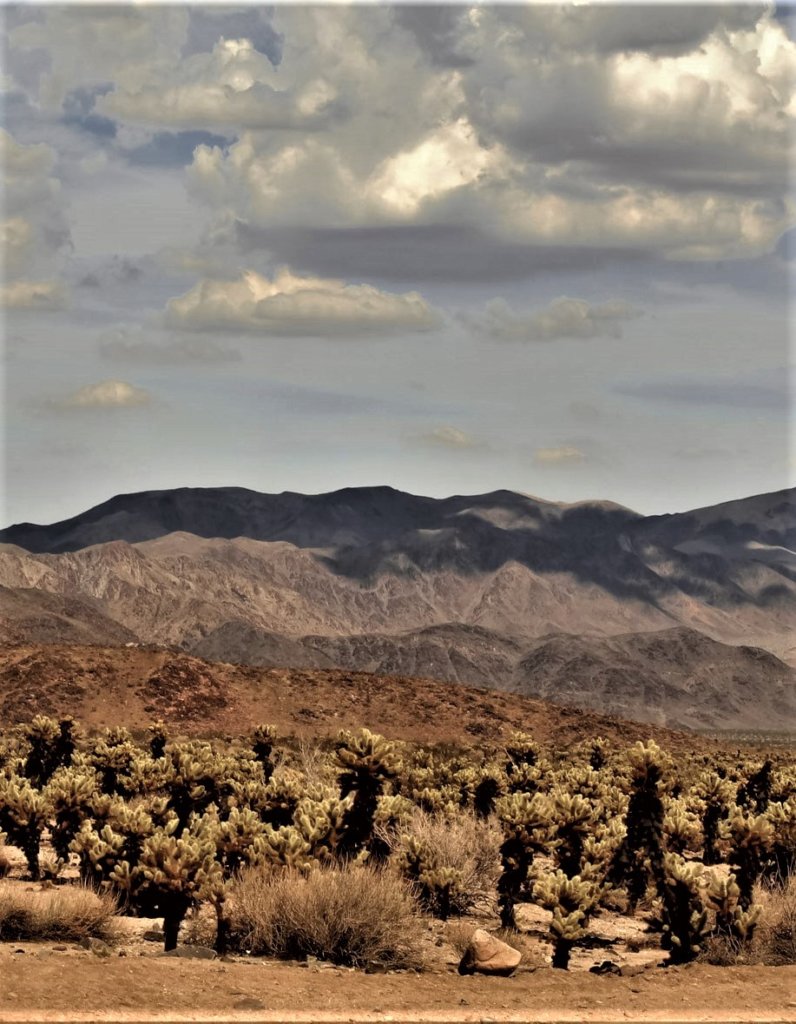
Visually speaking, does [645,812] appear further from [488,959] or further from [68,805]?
[68,805]

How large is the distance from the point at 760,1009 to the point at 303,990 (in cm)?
501

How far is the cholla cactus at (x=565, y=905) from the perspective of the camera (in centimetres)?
1728

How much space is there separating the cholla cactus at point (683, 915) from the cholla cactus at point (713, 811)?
9.61 meters

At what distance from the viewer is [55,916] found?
1708 cm

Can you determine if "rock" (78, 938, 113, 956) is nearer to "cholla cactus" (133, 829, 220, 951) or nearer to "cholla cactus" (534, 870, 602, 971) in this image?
"cholla cactus" (133, 829, 220, 951)

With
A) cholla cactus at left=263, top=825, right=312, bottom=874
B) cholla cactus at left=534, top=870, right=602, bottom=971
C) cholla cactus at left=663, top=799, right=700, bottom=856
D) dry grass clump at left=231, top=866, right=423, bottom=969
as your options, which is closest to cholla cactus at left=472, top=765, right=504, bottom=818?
cholla cactus at left=663, top=799, right=700, bottom=856

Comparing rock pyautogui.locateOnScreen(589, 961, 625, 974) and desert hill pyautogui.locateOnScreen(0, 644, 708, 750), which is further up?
desert hill pyautogui.locateOnScreen(0, 644, 708, 750)

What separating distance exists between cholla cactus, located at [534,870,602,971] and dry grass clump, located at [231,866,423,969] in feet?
6.10

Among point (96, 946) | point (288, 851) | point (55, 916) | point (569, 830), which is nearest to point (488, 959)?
point (288, 851)

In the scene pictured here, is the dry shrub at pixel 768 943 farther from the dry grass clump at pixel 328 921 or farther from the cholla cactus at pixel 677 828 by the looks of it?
the dry grass clump at pixel 328 921

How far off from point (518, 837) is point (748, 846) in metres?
3.31

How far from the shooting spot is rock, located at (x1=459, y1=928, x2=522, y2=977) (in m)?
16.4

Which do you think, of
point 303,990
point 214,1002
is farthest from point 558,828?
point 214,1002

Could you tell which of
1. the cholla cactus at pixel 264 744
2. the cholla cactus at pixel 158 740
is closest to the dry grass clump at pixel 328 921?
the cholla cactus at pixel 264 744
